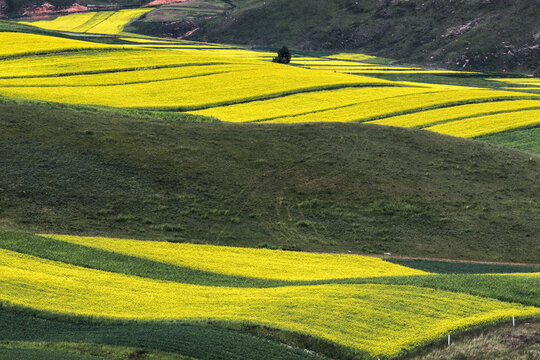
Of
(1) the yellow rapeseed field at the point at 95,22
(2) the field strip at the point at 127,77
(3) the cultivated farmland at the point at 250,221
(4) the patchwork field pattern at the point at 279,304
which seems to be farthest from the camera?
(1) the yellow rapeseed field at the point at 95,22

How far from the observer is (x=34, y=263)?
111 feet

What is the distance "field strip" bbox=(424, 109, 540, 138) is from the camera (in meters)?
75.7

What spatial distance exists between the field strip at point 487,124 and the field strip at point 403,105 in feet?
20.0

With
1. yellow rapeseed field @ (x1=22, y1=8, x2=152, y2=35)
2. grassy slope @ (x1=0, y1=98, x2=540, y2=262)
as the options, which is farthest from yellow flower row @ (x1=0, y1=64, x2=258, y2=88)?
yellow rapeseed field @ (x1=22, y1=8, x2=152, y2=35)

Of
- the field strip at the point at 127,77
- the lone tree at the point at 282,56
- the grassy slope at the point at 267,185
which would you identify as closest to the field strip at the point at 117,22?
the lone tree at the point at 282,56

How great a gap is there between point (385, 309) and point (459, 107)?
60.2m

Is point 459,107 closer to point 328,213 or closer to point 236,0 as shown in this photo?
point 328,213

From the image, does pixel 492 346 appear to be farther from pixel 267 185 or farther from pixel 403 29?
pixel 403 29

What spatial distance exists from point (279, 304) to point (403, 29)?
135m

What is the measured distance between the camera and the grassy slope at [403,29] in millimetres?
137625

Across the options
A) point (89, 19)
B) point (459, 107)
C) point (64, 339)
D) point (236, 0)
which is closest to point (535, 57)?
point (459, 107)

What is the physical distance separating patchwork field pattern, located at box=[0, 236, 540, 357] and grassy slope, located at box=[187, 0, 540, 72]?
11066 centimetres

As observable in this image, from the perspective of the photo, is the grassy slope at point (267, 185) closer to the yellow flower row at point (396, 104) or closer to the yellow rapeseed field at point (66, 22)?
the yellow flower row at point (396, 104)

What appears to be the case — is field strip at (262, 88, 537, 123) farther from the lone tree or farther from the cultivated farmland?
the lone tree
